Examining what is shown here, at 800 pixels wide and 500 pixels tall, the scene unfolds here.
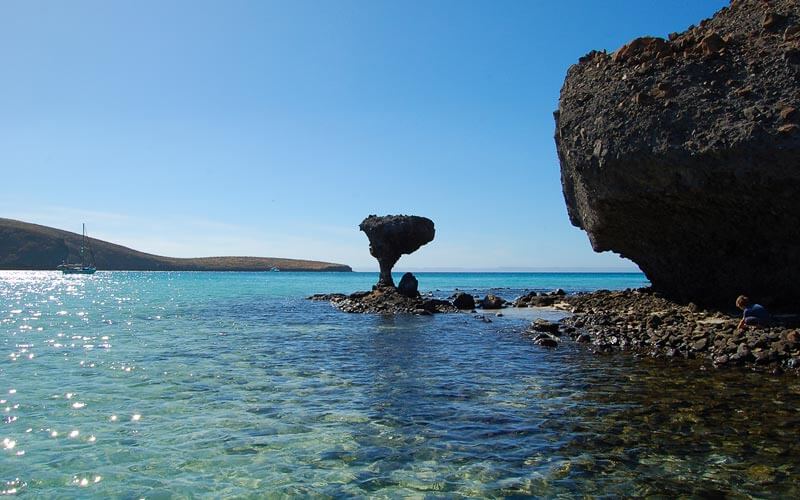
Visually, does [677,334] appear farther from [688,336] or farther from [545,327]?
[545,327]

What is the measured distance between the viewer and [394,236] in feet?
191

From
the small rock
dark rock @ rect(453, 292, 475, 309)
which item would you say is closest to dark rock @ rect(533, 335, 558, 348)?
the small rock

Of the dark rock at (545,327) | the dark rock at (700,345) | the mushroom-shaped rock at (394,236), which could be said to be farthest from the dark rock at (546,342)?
the mushroom-shaped rock at (394,236)

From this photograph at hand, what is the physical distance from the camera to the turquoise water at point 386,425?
8.99 meters

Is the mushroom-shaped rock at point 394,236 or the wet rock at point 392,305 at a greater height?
the mushroom-shaped rock at point 394,236

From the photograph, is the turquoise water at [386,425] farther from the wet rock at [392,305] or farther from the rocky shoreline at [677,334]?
the wet rock at [392,305]

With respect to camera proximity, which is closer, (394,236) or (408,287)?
(408,287)

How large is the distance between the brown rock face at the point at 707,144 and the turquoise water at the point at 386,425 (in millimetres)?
8632

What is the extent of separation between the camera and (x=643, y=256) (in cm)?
3375

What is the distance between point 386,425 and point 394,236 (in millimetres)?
46397

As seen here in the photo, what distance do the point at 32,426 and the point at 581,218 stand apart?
31581 millimetres

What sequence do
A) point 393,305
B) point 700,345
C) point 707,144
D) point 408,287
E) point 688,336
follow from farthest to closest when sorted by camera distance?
point 408,287 < point 393,305 < point 707,144 < point 688,336 < point 700,345

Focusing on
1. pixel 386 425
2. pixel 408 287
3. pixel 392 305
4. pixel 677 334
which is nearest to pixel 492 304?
pixel 408 287

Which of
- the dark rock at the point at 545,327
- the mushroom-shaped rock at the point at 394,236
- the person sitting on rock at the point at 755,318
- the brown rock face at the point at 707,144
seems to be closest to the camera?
the person sitting on rock at the point at 755,318
